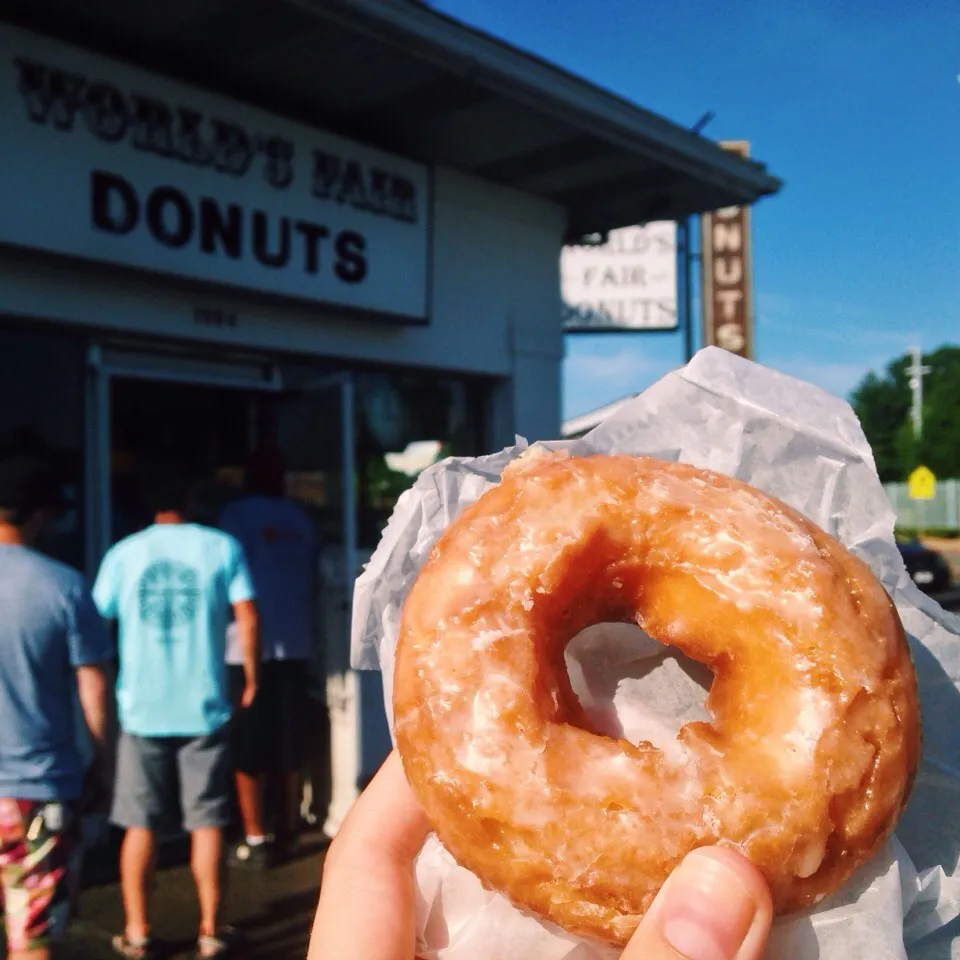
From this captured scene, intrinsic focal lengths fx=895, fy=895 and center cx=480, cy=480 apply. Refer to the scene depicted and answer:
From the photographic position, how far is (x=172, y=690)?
390 centimetres

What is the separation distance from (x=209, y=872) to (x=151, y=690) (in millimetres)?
816

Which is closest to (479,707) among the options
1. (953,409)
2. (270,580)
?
(270,580)


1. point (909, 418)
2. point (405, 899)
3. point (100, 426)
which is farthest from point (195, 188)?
point (909, 418)

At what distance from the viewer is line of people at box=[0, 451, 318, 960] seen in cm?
318

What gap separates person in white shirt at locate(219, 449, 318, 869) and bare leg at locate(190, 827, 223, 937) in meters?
0.89

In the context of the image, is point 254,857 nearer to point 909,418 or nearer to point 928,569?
point 928,569

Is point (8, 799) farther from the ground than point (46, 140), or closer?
closer

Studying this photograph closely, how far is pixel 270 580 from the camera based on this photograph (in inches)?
194

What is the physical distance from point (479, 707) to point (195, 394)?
485cm

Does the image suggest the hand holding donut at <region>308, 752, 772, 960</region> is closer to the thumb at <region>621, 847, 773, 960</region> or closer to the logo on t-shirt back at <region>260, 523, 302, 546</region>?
the thumb at <region>621, 847, 773, 960</region>

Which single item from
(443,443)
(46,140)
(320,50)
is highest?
(320,50)

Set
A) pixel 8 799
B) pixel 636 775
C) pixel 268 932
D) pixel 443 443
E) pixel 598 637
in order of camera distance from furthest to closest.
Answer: pixel 443 443
pixel 268 932
pixel 8 799
pixel 598 637
pixel 636 775

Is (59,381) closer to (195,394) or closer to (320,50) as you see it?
(195,394)

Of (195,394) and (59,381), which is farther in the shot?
(195,394)
